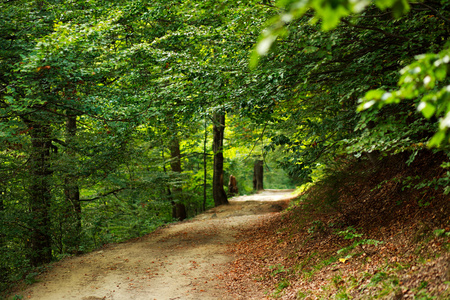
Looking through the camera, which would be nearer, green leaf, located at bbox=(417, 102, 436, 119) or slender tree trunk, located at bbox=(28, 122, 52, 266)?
green leaf, located at bbox=(417, 102, 436, 119)

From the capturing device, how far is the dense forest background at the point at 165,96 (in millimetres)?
4887

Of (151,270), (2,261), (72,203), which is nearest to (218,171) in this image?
(72,203)

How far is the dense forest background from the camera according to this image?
192 inches

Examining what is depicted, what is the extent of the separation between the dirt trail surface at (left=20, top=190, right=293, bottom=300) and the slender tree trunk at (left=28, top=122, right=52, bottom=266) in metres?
0.92

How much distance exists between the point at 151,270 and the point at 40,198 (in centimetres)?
428

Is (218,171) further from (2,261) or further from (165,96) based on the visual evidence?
(2,261)

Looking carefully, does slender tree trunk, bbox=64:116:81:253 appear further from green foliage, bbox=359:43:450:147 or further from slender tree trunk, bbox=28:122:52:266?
green foliage, bbox=359:43:450:147

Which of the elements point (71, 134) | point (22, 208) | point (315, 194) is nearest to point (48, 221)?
point (22, 208)

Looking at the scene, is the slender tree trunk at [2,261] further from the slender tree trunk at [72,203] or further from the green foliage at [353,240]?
the green foliage at [353,240]

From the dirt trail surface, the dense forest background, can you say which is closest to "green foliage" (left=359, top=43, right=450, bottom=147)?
the dense forest background

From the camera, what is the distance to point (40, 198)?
965cm

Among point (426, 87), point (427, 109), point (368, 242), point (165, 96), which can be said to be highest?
point (165, 96)

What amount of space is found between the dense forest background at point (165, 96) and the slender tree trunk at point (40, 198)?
43mm

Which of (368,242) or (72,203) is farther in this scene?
(72,203)
